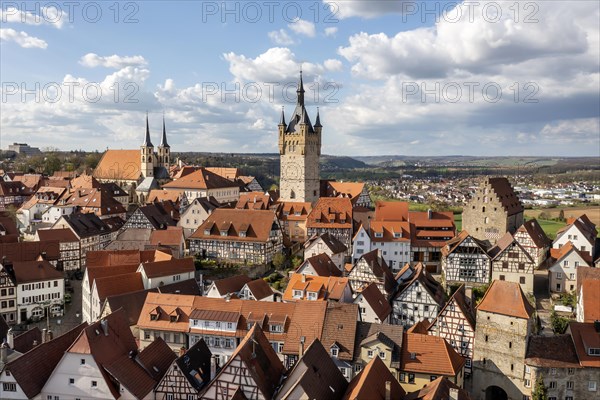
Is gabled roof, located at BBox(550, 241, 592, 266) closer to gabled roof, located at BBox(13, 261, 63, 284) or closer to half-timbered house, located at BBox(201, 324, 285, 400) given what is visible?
half-timbered house, located at BBox(201, 324, 285, 400)

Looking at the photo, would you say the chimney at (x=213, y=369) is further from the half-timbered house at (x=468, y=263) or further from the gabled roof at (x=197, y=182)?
the gabled roof at (x=197, y=182)

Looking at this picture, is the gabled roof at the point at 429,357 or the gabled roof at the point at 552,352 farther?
the gabled roof at the point at 552,352

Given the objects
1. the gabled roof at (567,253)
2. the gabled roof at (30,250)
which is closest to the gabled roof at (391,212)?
the gabled roof at (567,253)

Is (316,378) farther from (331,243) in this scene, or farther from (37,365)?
(331,243)

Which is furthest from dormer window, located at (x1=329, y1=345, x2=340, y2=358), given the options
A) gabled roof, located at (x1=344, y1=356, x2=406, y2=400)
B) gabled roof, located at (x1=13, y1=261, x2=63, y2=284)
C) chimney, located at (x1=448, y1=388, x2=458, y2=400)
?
gabled roof, located at (x1=13, y1=261, x2=63, y2=284)

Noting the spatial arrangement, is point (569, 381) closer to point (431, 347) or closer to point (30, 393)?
point (431, 347)

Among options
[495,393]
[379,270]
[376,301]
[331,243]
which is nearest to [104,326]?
[376,301]
